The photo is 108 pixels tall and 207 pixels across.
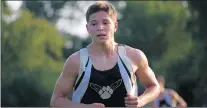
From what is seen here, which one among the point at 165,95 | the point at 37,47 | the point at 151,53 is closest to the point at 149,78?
the point at 165,95

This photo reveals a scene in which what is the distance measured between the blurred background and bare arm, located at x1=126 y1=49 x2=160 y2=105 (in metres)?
23.7

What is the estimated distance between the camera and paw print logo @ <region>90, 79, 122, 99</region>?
14.1ft

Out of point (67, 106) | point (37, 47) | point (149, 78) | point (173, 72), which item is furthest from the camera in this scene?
point (37, 47)

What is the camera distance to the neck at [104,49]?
170 inches

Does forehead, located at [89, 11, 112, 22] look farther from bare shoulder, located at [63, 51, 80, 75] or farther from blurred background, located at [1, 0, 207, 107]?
blurred background, located at [1, 0, 207, 107]

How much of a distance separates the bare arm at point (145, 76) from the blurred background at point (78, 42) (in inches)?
935

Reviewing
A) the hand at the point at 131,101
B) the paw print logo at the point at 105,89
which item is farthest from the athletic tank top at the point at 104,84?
the hand at the point at 131,101

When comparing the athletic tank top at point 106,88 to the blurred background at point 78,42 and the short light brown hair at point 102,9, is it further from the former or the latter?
the blurred background at point 78,42

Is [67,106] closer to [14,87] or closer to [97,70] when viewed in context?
[97,70]

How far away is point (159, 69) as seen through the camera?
39688 millimetres

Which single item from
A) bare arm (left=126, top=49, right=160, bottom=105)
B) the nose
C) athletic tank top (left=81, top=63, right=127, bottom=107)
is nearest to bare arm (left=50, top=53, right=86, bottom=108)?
athletic tank top (left=81, top=63, right=127, bottom=107)

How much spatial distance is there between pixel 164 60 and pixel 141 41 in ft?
8.74

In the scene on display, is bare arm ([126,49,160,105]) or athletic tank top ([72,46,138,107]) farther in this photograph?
bare arm ([126,49,160,105])

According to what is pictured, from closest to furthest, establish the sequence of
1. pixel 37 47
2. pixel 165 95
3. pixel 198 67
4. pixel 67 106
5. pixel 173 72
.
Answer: pixel 67 106 → pixel 165 95 → pixel 198 67 → pixel 173 72 → pixel 37 47
